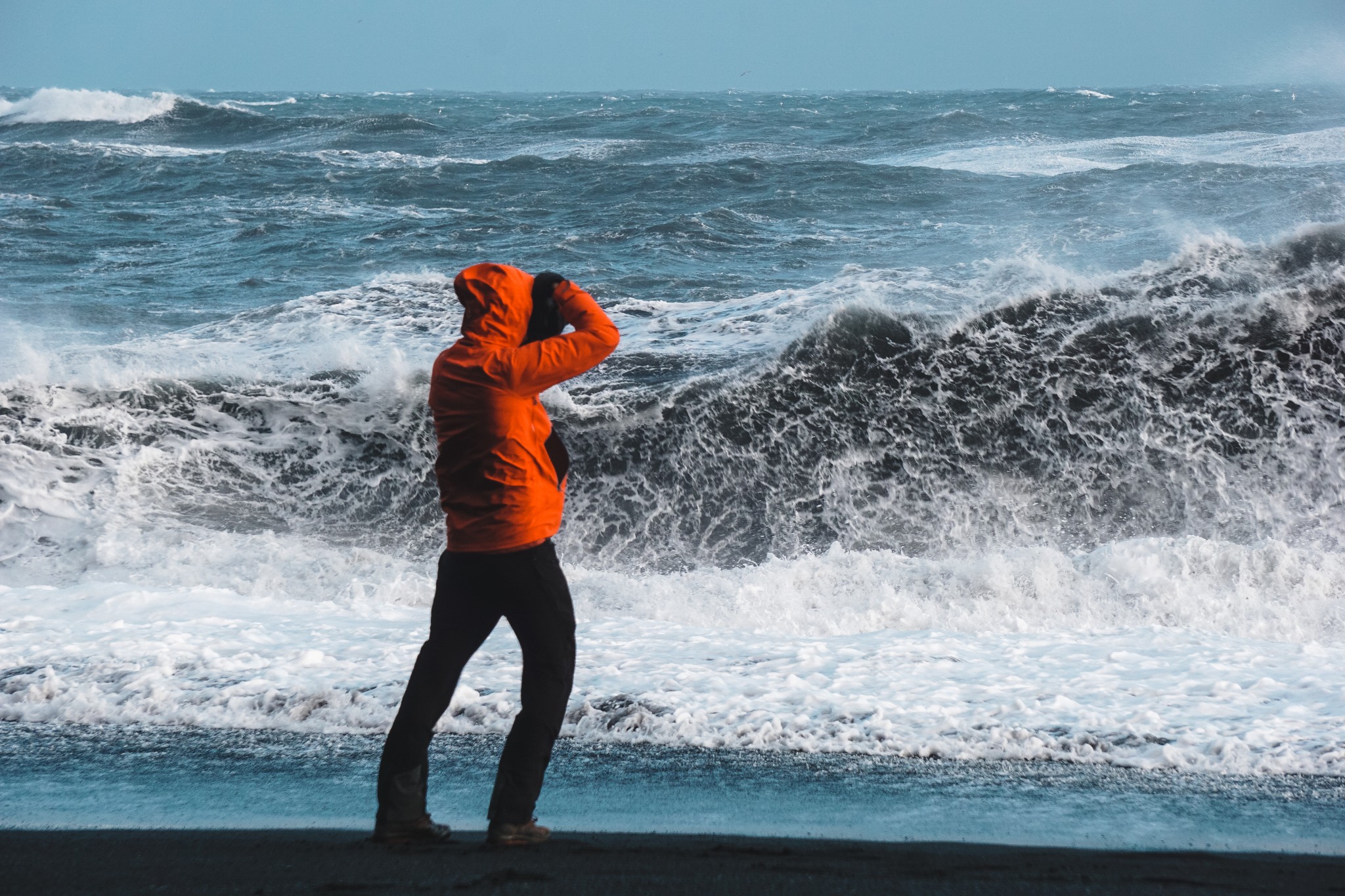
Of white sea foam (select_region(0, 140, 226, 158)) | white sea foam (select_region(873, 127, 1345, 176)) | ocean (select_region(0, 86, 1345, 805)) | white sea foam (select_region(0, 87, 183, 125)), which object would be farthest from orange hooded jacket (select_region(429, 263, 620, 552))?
white sea foam (select_region(0, 87, 183, 125))

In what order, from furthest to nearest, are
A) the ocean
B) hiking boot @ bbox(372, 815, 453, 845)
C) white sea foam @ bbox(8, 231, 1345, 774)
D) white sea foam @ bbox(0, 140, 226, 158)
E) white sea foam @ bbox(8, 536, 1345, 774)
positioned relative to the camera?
1. white sea foam @ bbox(0, 140, 226, 158)
2. the ocean
3. white sea foam @ bbox(8, 231, 1345, 774)
4. white sea foam @ bbox(8, 536, 1345, 774)
5. hiking boot @ bbox(372, 815, 453, 845)

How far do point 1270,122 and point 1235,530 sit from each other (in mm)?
24706

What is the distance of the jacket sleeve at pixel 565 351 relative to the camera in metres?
2.49

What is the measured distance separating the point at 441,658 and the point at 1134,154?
23073 millimetres

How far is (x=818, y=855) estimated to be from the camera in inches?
109

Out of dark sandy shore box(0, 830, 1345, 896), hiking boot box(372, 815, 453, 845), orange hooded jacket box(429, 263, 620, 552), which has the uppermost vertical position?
orange hooded jacket box(429, 263, 620, 552)

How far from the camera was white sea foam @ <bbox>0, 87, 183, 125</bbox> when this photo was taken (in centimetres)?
3544

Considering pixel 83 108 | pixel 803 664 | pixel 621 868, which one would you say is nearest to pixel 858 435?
pixel 803 664

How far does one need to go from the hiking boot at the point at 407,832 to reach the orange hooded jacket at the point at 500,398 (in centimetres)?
73

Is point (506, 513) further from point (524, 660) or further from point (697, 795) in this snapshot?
point (697, 795)

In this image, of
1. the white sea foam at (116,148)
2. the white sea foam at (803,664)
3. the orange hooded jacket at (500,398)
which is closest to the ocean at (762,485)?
the white sea foam at (803,664)

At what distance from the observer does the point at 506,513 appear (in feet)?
8.28

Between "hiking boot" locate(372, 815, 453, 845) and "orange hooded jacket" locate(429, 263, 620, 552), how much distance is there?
0.73m

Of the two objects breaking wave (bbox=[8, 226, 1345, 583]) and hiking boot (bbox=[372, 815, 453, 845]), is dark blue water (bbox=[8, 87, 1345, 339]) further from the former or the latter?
hiking boot (bbox=[372, 815, 453, 845])
